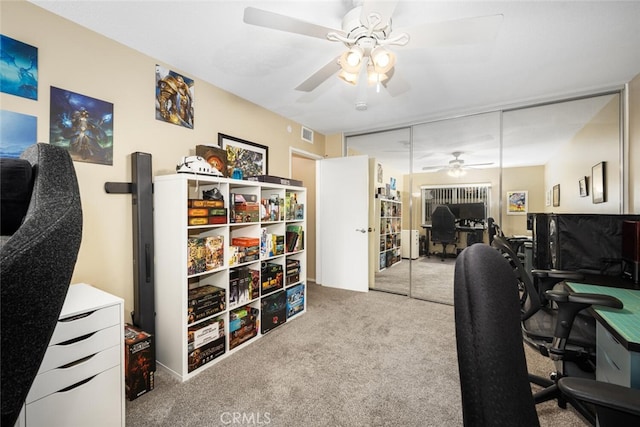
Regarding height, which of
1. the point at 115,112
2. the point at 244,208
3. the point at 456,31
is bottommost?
the point at 244,208

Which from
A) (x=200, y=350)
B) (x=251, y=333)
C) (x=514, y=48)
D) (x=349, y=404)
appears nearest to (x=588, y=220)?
(x=514, y=48)

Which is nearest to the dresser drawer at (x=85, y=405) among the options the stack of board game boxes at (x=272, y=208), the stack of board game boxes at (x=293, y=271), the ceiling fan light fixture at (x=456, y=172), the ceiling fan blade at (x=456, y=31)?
the stack of board game boxes at (x=272, y=208)

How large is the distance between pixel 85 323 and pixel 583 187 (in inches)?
190

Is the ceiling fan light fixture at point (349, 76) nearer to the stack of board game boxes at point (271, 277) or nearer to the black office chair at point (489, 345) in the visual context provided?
the black office chair at point (489, 345)

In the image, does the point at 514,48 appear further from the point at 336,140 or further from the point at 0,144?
the point at 0,144

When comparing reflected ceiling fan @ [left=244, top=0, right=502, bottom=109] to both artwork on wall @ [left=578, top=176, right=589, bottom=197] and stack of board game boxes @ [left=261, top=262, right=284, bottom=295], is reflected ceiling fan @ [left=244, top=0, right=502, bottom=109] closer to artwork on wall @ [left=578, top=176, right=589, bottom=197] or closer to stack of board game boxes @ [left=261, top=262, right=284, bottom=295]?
stack of board game boxes @ [left=261, top=262, right=284, bottom=295]

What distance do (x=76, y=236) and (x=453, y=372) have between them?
8.01 feet

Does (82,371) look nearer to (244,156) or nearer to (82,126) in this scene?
Result: (82,126)

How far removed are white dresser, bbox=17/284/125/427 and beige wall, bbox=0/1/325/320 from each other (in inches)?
19.5

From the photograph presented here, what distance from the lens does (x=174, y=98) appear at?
2.39m

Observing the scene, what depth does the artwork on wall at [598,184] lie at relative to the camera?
9.25 ft

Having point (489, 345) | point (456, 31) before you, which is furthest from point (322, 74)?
point (489, 345)

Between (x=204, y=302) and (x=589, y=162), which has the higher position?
(x=589, y=162)

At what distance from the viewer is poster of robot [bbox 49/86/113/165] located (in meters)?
1.76
